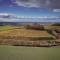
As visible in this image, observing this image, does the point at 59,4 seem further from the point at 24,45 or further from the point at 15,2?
the point at 24,45

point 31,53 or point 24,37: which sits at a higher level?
point 24,37

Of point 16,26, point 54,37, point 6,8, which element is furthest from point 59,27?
point 6,8

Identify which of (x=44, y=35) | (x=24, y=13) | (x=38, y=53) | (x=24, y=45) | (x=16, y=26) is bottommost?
(x=38, y=53)

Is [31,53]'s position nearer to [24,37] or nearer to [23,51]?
[23,51]

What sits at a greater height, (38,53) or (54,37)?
(54,37)

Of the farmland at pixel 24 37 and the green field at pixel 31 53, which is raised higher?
the farmland at pixel 24 37

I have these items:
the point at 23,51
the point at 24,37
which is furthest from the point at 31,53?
the point at 24,37

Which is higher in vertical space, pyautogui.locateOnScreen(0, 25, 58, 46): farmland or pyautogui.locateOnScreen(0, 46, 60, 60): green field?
pyautogui.locateOnScreen(0, 25, 58, 46): farmland

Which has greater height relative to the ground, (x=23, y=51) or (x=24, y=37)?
(x=24, y=37)
